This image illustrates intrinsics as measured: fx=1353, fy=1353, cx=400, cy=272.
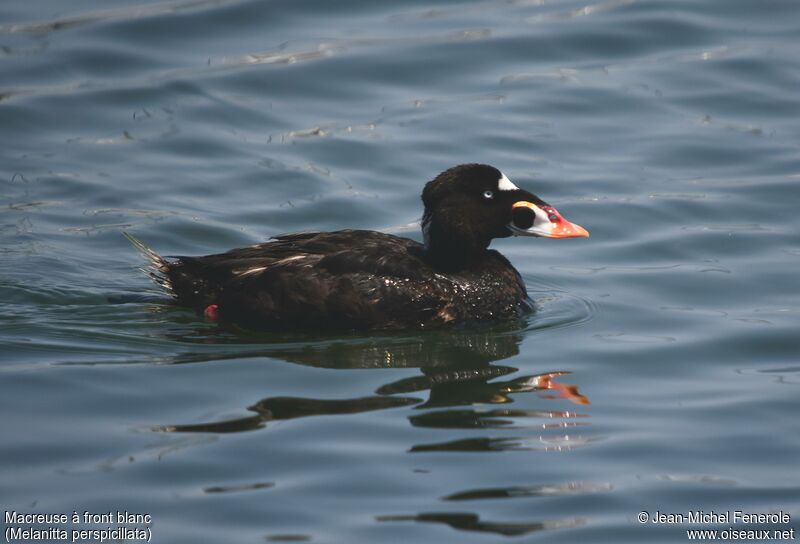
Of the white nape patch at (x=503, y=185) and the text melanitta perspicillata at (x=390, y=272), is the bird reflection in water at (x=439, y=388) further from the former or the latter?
the white nape patch at (x=503, y=185)

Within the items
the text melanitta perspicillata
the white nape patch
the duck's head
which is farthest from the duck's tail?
the white nape patch

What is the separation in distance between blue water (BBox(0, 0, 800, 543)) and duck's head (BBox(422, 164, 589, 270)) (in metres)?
0.58

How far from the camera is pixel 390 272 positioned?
876cm

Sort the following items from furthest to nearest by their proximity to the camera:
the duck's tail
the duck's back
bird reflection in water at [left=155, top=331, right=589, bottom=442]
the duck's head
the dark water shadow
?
1. the duck's tail
2. the duck's head
3. the duck's back
4. bird reflection in water at [left=155, top=331, right=589, bottom=442]
5. the dark water shadow

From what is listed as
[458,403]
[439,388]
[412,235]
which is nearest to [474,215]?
[439,388]

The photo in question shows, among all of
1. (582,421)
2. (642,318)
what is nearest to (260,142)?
(642,318)

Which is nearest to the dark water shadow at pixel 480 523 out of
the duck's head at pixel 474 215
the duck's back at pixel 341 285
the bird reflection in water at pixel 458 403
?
the bird reflection in water at pixel 458 403

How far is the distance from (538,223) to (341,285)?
1.43 metres

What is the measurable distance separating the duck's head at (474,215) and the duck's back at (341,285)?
13 cm

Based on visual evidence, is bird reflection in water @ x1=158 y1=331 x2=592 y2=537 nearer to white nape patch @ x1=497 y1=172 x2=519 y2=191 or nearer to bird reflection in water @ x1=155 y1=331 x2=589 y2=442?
bird reflection in water @ x1=155 y1=331 x2=589 y2=442

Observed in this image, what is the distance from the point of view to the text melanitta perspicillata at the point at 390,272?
8.66 m

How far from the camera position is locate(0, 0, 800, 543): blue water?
252 inches

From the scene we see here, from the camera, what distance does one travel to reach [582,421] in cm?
723

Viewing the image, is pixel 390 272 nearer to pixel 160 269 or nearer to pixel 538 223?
pixel 538 223
